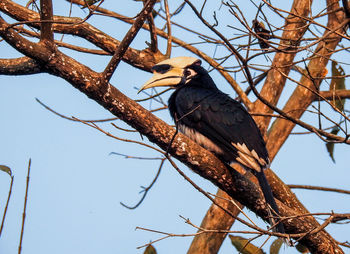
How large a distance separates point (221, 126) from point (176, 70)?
2.84 ft

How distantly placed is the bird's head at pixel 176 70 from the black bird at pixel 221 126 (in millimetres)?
96

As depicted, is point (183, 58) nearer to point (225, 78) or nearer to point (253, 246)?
point (225, 78)

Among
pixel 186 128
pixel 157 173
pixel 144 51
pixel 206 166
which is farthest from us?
pixel 157 173

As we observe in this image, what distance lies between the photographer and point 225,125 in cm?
357

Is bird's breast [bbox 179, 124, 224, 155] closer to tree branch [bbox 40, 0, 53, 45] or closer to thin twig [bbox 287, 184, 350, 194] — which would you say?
tree branch [bbox 40, 0, 53, 45]

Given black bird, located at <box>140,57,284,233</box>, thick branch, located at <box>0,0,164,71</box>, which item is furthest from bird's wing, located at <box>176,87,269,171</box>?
thick branch, located at <box>0,0,164,71</box>

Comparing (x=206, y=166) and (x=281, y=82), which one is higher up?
(x=281, y=82)

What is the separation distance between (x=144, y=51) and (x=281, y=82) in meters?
1.51

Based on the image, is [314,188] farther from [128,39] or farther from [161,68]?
[128,39]

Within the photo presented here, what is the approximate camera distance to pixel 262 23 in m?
3.88

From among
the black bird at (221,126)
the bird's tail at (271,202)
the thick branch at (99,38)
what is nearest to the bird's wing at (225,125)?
the black bird at (221,126)

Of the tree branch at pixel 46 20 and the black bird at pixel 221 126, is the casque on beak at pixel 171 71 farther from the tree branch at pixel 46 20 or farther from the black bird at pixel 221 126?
the tree branch at pixel 46 20

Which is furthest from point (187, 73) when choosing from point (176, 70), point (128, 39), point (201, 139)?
point (128, 39)

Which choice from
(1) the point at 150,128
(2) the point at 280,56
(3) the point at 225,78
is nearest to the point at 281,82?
(2) the point at 280,56
